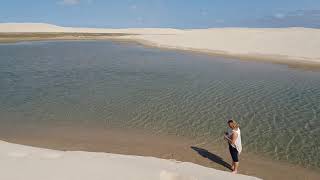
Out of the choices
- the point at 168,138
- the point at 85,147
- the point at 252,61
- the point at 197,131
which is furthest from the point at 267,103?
the point at 252,61

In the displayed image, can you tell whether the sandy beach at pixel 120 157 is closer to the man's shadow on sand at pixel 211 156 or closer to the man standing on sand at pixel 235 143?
the man's shadow on sand at pixel 211 156

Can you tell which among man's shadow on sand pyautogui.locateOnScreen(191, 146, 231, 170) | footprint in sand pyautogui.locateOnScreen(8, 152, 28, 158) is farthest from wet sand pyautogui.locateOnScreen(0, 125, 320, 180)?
footprint in sand pyautogui.locateOnScreen(8, 152, 28, 158)

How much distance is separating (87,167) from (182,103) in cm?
999

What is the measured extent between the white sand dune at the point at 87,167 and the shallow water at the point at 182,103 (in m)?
3.88

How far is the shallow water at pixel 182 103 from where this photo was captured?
14.0 meters

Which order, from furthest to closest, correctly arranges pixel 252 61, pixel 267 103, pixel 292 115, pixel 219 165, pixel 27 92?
pixel 252 61 → pixel 27 92 → pixel 267 103 → pixel 292 115 → pixel 219 165

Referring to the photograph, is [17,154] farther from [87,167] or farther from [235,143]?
[235,143]

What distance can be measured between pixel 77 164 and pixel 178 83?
1574 centimetres

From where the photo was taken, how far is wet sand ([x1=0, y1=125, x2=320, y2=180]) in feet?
36.2

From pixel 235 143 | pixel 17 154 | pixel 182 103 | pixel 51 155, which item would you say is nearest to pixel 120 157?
pixel 51 155

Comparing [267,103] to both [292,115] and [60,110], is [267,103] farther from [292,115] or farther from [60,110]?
[60,110]

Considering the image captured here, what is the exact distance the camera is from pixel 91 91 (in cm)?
2109

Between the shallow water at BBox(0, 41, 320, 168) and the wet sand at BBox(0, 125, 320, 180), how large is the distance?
1.80ft

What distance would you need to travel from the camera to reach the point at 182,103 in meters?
18.2
